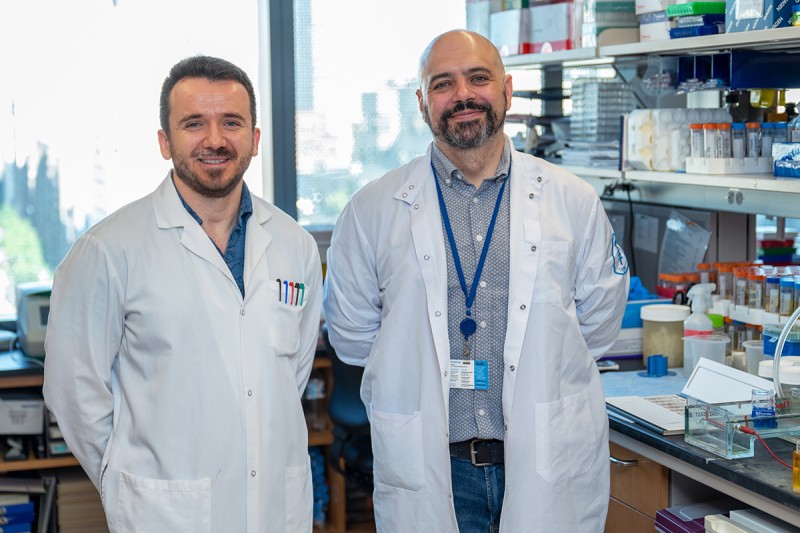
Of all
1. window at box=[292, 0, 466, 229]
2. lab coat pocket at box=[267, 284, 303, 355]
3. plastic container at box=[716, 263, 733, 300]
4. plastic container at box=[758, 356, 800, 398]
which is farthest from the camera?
Result: window at box=[292, 0, 466, 229]

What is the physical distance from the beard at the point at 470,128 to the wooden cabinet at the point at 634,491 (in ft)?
2.77

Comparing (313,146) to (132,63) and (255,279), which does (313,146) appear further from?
(255,279)

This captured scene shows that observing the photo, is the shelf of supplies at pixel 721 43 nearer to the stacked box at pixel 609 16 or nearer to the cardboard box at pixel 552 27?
the stacked box at pixel 609 16

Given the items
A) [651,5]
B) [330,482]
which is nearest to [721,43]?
[651,5]

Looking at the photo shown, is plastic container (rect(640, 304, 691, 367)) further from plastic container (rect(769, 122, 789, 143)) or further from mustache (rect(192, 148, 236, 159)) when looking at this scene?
mustache (rect(192, 148, 236, 159))

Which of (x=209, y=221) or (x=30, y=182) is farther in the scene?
(x=30, y=182)

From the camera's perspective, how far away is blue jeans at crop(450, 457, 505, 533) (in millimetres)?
2229

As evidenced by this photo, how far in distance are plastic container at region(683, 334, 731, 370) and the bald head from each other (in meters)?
1.02

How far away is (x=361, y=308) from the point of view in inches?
94.6

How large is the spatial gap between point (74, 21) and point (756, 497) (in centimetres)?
313

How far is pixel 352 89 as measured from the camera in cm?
441

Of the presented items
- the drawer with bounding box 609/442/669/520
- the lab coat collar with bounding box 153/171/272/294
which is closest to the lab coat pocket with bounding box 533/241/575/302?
the drawer with bounding box 609/442/669/520

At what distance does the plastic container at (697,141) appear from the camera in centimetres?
289

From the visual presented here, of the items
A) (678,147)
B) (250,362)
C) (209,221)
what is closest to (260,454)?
(250,362)
